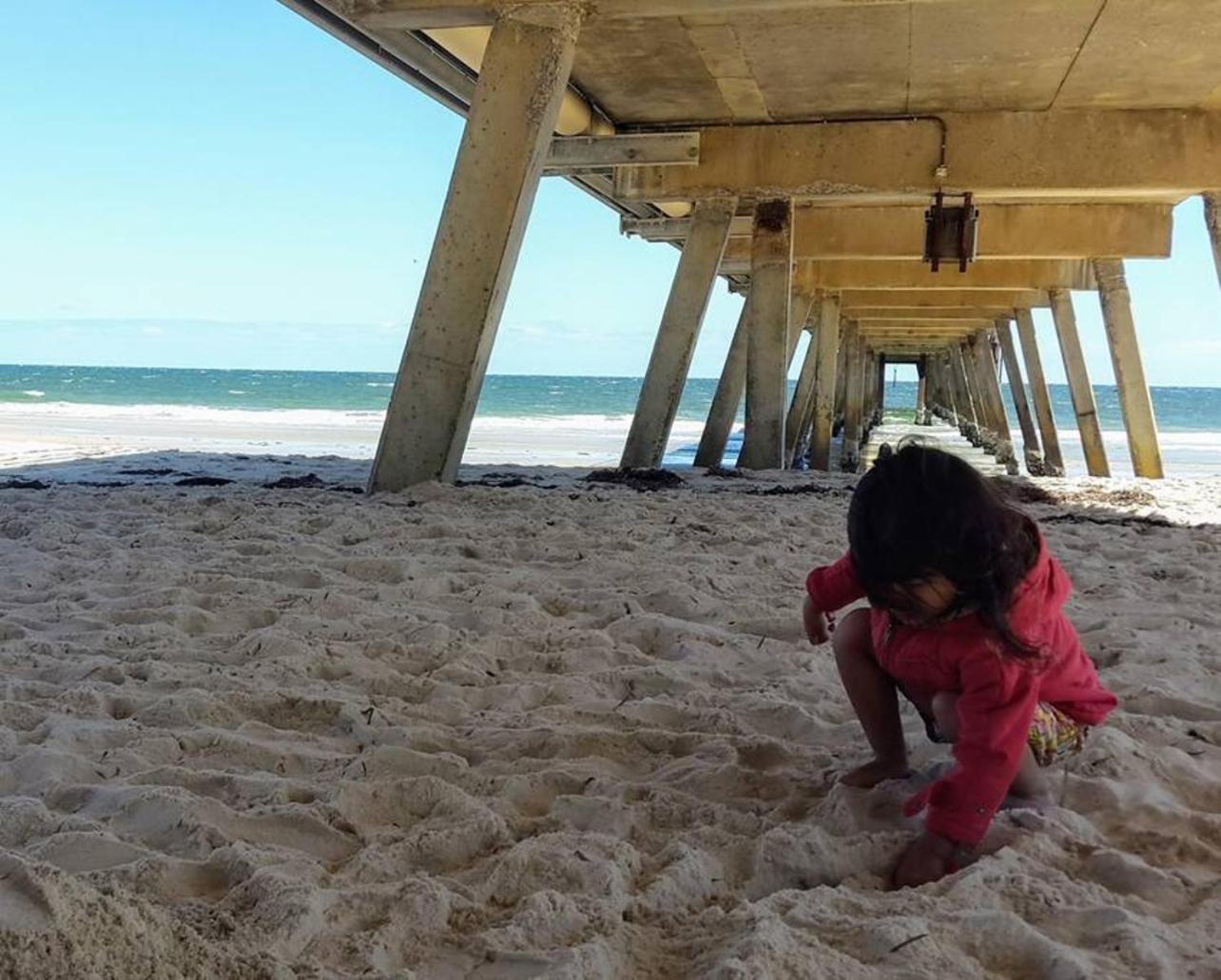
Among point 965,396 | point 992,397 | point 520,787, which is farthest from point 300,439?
point 965,396

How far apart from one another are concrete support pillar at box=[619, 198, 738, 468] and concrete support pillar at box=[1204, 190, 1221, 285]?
460 centimetres

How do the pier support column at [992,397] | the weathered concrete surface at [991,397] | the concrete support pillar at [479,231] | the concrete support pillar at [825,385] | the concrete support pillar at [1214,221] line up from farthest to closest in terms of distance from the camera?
the weathered concrete surface at [991,397] < the pier support column at [992,397] < the concrete support pillar at [825,385] < the concrete support pillar at [1214,221] < the concrete support pillar at [479,231]

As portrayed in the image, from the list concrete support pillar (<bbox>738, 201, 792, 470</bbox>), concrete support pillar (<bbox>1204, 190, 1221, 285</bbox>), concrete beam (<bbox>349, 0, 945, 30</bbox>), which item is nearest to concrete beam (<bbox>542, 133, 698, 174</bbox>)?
concrete support pillar (<bbox>738, 201, 792, 470</bbox>)

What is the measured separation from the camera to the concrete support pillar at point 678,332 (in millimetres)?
11320

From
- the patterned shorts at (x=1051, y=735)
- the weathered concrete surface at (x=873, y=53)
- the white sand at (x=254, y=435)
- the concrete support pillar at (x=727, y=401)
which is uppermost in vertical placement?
the weathered concrete surface at (x=873, y=53)

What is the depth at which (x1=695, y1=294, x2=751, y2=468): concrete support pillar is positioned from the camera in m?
13.1

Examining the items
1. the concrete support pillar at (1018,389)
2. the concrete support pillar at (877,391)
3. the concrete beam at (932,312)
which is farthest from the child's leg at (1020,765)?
the concrete support pillar at (877,391)

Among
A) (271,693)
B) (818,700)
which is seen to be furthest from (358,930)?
(818,700)

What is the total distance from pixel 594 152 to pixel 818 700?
8161 millimetres

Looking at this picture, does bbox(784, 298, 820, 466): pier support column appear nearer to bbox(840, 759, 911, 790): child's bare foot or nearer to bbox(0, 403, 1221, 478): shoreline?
bbox(0, 403, 1221, 478): shoreline

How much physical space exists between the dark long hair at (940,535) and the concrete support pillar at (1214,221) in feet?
33.8

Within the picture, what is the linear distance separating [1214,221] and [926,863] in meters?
10.9

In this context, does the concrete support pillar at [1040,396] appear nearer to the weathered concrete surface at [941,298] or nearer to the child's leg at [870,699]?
the weathered concrete surface at [941,298]

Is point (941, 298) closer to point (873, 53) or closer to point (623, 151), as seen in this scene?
point (623, 151)
